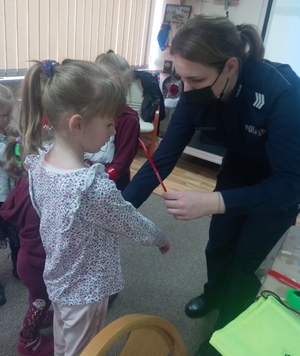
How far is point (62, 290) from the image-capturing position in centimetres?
92

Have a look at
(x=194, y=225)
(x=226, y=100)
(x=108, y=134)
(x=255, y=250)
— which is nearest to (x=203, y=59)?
(x=226, y=100)

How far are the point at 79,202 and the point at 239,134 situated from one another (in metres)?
0.63

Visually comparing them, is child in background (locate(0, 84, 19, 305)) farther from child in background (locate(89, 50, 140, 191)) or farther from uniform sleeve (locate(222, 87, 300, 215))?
uniform sleeve (locate(222, 87, 300, 215))

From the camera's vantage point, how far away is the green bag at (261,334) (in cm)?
51

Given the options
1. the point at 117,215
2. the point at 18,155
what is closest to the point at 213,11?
the point at 18,155

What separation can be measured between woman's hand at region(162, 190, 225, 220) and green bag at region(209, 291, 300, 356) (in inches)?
14.5

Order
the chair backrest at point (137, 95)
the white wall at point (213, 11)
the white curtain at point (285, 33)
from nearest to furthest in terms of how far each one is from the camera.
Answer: the white curtain at point (285, 33) < the white wall at point (213, 11) < the chair backrest at point (137, 95)

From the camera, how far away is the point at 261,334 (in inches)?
21.3

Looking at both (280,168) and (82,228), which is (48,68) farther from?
(280,168)

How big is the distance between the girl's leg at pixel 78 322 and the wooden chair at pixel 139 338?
337 mm

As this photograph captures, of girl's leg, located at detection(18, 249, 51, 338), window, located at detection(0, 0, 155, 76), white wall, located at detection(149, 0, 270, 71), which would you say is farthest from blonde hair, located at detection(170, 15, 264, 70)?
white wall, located at detection(149, 0, 270, 71)

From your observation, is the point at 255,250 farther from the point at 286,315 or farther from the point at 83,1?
the point at 83,1

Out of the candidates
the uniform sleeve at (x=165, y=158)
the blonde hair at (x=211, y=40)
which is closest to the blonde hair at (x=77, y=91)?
the blonde hair at (x=211, y=40)

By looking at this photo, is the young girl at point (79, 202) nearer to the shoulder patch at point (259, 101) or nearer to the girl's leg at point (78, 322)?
the girl's leg at point (78, 322)
